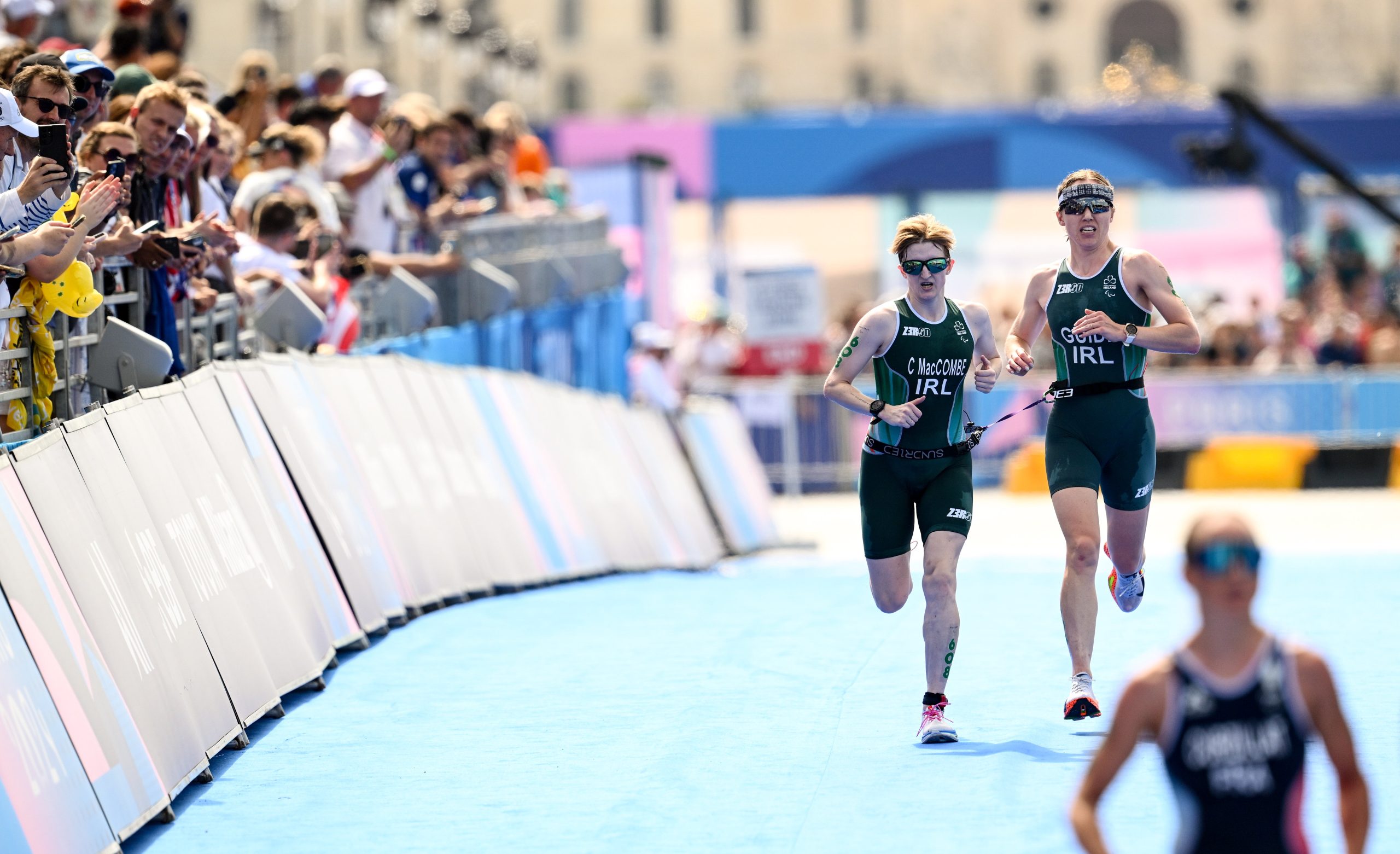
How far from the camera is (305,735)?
8.20 metres

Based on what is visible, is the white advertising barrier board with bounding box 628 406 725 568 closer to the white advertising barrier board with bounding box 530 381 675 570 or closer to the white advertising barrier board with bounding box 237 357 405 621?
the white advertising barrier board with bounding box 530 381 675 570

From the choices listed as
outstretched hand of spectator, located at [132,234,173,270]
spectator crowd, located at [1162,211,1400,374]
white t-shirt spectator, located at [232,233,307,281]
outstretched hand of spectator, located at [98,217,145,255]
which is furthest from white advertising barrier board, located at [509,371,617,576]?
spectator crowd, located at [1162,211,1400,374]

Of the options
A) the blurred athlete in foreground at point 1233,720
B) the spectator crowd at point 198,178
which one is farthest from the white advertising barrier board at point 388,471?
the blurred athlete in foreground at point 1233,720

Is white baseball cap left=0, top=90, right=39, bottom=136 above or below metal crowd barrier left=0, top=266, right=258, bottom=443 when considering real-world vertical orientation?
above

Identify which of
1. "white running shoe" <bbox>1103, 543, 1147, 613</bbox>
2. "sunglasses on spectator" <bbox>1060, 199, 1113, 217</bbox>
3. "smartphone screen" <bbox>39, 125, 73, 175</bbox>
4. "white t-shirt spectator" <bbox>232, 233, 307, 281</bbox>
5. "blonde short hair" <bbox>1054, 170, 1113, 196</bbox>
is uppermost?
"smartphone screen" <bbox>39, 125, 73, 175</bbox>

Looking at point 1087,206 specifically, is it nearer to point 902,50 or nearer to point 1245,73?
point 902,50

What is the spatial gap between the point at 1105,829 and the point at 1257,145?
26.9 meters

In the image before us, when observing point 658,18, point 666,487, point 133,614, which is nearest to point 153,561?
point 133,614

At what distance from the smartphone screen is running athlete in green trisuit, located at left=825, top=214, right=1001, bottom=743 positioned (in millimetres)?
3074

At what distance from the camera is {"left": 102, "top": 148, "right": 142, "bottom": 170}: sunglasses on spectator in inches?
359

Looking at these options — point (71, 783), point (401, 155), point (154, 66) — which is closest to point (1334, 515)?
point (401, 155)

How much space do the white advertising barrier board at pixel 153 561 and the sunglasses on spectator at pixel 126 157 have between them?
201cm

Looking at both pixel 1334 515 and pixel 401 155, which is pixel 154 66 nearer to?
pixel 401 155

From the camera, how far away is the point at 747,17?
10788cm
